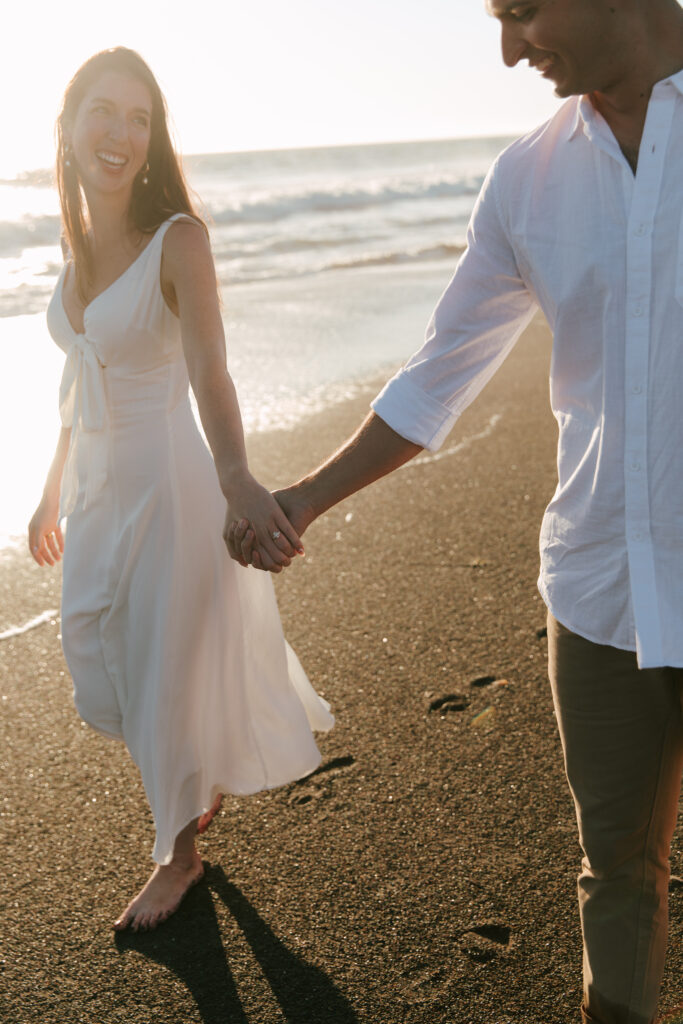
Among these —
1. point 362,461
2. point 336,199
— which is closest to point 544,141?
point 362,461

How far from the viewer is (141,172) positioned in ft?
10.6

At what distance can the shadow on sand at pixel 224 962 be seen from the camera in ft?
8.55

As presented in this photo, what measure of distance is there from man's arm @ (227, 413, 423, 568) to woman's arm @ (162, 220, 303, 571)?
60 millimetres

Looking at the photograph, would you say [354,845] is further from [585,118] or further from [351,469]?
[585,118]

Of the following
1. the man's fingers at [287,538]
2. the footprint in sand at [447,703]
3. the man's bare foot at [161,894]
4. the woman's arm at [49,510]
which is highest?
the man's fingers at [287,538]

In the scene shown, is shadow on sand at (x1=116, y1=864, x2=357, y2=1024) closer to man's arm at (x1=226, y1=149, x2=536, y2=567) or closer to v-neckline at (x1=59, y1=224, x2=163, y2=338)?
man's arm at (x1=226, y1=149, x2=536, y2=567)

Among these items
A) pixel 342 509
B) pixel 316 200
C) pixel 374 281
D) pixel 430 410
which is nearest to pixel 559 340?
pixel 430 410

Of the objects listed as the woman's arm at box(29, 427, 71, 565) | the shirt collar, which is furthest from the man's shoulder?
the woman's arm at box(29, 427, 71, 565)

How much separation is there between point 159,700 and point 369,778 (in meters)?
0.87

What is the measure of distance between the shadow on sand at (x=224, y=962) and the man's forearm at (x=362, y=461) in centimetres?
126

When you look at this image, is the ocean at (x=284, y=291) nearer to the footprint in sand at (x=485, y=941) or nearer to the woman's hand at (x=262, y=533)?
the woman's hand at (x=262, y=533)

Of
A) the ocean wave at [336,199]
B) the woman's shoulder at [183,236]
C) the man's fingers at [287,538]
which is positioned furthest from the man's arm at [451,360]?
the ocean wave at [336,199]

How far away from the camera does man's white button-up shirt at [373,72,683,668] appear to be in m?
1.83

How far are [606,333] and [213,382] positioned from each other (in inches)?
49.9
